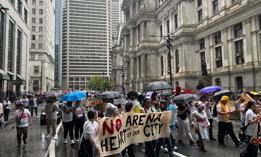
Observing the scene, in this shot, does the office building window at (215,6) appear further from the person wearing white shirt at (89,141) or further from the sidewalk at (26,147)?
the person wearing white shirt at (89,141)

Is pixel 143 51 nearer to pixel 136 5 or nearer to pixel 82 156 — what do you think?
pixel 136 5

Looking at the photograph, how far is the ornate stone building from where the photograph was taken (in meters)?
27.8

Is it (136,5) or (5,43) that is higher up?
(136,5)

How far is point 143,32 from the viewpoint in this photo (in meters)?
55.4

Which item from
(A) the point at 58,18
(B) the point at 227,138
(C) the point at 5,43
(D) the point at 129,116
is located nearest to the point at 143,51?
(C) the point at 5,43

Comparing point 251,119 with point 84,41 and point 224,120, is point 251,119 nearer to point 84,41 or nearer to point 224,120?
point 224,120

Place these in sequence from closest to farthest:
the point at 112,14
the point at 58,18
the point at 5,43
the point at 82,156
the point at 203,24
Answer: the point at 82,156 → the point at 5,43 → the point at 203,24 → the point at 58,18 → the point at 112,14

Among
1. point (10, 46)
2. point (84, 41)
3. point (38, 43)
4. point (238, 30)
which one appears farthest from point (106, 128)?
point (84, 41)

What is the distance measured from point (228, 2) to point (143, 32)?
85.5 feet

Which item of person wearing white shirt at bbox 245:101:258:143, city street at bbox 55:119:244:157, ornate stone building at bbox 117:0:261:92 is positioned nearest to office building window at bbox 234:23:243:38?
ornate stone building at bbox 117:0:261:92

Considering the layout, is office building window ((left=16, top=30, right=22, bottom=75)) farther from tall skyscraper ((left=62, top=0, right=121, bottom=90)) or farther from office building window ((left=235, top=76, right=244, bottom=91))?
tall skyscraper ((left=62, top=0, right=121, bottom=90))

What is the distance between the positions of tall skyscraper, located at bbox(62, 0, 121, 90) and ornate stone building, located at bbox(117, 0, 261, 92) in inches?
4507

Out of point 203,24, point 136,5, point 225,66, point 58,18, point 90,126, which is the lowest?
point 90,126

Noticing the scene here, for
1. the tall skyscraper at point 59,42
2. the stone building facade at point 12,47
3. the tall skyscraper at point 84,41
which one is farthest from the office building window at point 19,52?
the tall skyscraper at point 59,42
